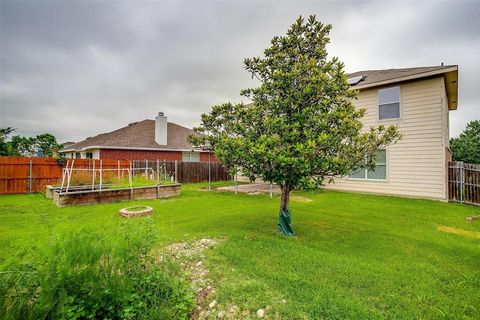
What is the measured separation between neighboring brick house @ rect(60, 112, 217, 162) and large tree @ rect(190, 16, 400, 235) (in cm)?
1456

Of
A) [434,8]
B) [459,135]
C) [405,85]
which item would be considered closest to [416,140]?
[405,85]

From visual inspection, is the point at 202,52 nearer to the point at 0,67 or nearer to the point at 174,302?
the point at 0,67

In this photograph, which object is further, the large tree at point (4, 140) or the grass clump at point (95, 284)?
the large tree at point (4, 140)

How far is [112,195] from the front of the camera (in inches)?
353

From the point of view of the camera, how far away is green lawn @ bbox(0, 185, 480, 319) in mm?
2395

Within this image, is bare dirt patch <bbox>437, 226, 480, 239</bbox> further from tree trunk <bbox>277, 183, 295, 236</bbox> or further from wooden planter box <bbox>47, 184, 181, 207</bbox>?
wooden planter box <bbox>47, 184, 181, 207</bbox>

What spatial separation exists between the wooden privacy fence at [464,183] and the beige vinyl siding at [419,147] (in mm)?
607

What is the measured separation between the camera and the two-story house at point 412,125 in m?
9.01

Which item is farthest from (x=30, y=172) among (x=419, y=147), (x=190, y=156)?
(x=419, y=147)

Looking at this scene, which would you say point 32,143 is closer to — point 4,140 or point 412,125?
point 4,140

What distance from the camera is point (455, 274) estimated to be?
3184 mm

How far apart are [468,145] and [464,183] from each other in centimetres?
1950

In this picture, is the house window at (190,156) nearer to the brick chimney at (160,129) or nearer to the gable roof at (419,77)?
the brick chimney at (160,129)

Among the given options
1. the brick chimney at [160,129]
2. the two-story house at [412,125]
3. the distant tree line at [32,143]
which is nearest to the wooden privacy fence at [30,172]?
the brick chimney at [160,129]
